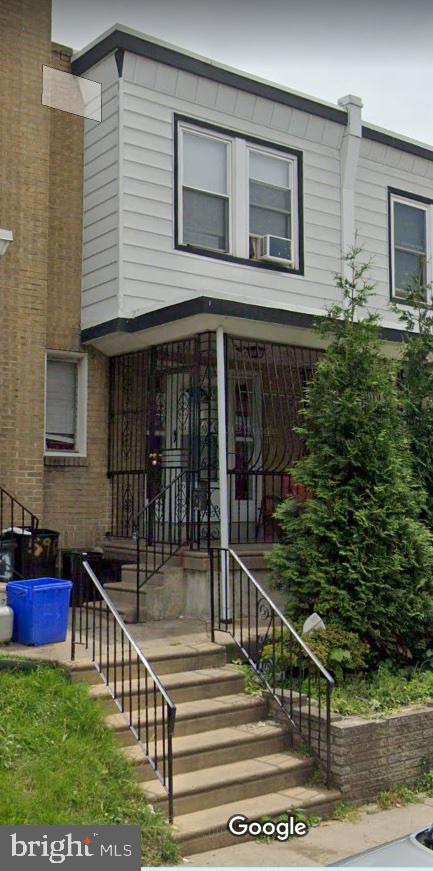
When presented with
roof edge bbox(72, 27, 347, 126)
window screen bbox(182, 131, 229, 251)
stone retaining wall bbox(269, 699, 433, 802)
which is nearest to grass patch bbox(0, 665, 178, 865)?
stone retaining wall bbox(269, 699, 433, 802)

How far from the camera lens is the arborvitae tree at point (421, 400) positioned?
9047 mm

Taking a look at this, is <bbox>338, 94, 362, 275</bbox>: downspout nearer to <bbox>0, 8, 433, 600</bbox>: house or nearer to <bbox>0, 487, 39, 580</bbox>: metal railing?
<bbox>0, 8, 433, 600</bbox>: house

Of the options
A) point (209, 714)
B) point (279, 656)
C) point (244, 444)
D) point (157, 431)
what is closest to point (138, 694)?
point (209, 714)

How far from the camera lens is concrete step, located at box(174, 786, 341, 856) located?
569cm

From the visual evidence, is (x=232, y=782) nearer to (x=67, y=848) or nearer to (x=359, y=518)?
(x=67, y=848)

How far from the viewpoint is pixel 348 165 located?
12953 millimetres

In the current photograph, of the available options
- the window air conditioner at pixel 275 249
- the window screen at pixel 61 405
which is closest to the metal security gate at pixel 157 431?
the window screen at pixel 61 405

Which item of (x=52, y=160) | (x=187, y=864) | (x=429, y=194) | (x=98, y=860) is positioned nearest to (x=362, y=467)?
(x=187, y=864)

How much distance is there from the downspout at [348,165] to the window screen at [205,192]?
2.17 m

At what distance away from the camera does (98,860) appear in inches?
187

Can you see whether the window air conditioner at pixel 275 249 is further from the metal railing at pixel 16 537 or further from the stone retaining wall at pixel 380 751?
the stone retaining wall at pixel 380 751

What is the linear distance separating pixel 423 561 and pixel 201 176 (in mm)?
6068

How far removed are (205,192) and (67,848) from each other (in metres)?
8.64

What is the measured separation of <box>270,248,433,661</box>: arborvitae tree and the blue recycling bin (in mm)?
2074
